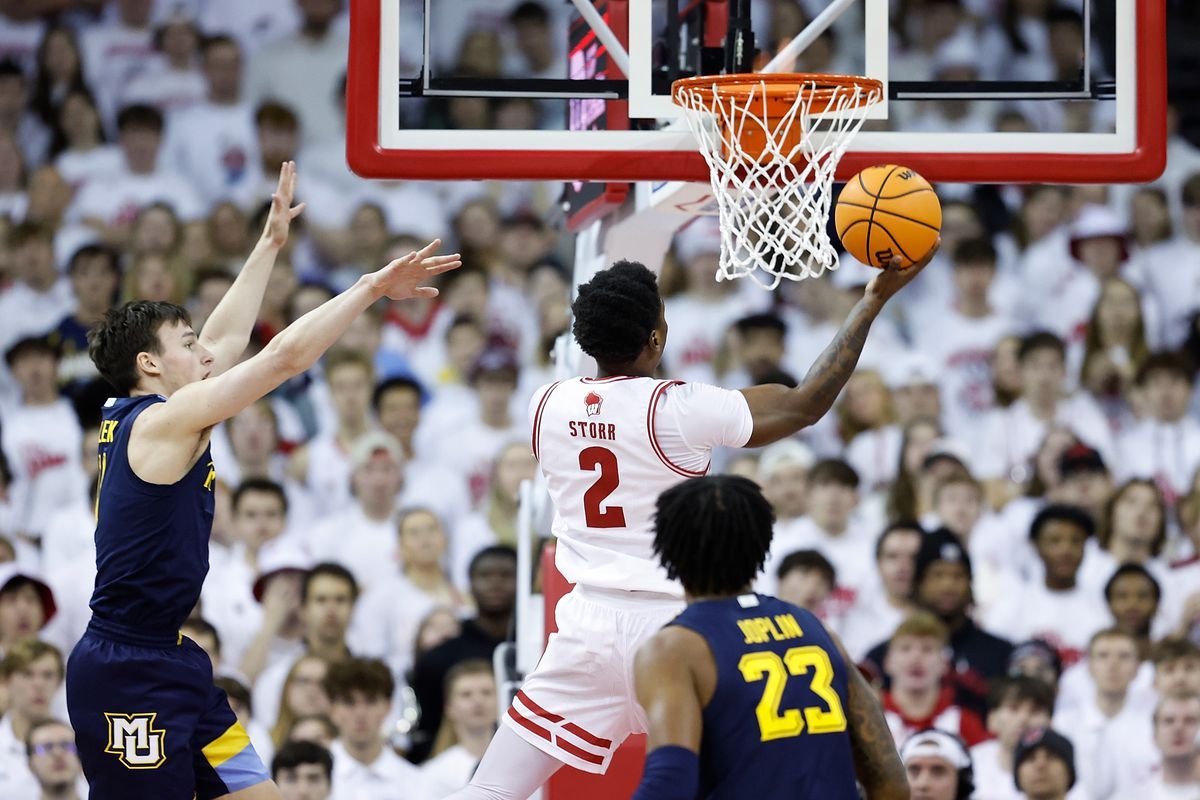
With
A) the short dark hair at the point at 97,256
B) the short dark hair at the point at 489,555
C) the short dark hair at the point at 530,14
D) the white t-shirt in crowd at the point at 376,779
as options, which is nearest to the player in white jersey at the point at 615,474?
the white t-shirt in crowd at the point at 376,779

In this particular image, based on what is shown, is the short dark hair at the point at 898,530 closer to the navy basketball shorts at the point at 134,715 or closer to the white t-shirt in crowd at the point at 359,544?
the white t-shirt in crowd at the point at 359,544

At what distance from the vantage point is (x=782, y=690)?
3.64 m

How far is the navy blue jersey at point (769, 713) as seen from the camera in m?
Answer: 3.61

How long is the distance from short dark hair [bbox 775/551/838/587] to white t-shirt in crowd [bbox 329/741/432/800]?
6.53 feet

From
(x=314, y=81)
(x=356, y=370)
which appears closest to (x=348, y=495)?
(x=356, y=370)

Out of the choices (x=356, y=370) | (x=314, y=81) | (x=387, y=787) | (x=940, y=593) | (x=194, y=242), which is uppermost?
(x=314, y=81)

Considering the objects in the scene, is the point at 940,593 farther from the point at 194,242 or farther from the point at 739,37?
the point at 194,242

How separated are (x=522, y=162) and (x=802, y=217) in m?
0.87

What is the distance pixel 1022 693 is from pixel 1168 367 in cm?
310

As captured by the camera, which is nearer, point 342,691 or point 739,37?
point 739,37

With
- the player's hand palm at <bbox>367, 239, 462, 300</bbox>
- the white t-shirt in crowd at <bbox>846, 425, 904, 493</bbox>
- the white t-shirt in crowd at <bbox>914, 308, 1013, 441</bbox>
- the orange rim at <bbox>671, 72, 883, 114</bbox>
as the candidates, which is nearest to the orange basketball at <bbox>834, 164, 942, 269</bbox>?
the orange rim at <bbox>671, 72, 883, 114</bbox>

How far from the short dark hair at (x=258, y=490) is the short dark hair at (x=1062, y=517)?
12.3 ft

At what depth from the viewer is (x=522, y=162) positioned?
5.43 meters

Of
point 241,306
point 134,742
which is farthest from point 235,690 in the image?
point 134,742
